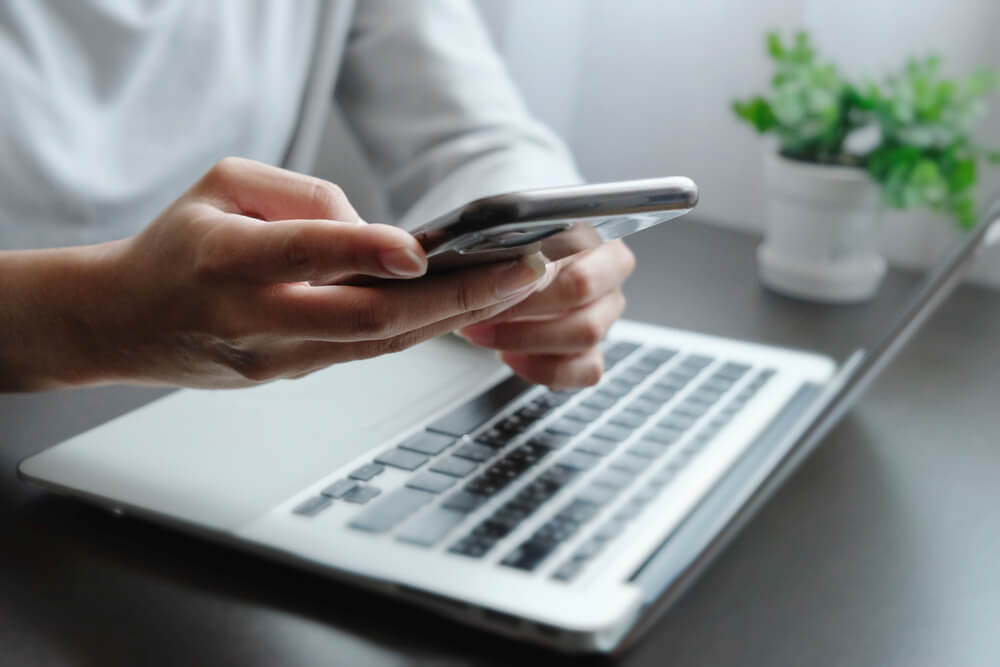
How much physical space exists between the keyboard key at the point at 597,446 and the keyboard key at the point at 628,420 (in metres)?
0.03

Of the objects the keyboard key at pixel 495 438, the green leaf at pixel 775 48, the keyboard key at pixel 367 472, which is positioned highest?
the green leaf at pixel 775 48

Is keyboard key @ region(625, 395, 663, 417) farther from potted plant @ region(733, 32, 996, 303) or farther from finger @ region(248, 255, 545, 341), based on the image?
potted plant @ region(733, 32, 996, 303)

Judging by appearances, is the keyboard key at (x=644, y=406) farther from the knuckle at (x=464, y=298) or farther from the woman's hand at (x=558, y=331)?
the knuckle at (x=464, y=298)

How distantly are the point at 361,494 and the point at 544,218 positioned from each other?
18cm

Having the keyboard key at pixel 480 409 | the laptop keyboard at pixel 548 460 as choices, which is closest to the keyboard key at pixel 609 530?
the laptop keyboard at pixel 548 460

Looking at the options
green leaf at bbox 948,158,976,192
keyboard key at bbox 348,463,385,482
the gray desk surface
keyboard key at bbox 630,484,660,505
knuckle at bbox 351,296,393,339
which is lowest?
the gray desk surface

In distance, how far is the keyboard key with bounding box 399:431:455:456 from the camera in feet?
1.59

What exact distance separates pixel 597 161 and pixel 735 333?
0.56 m

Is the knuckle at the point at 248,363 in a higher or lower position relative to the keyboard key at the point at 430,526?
higher

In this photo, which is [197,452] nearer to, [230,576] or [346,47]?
[230,576]

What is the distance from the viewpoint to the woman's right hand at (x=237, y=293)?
0.36m

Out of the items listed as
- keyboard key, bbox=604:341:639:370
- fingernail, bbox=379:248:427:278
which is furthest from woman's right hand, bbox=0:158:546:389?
keyboard key, bbox=604:341:639:370

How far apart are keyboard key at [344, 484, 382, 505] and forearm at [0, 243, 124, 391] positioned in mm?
131

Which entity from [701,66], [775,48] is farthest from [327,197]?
[701,66]
